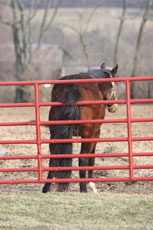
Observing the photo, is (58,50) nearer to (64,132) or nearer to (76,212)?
(64,132)

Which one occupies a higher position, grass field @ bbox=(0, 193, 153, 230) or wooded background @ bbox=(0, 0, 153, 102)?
wooded background @ bbox=(0, 0, 153, 102)

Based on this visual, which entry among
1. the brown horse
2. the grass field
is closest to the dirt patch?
the brown horse

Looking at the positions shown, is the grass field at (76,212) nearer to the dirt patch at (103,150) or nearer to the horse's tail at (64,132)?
the horse's tail at (64,132)

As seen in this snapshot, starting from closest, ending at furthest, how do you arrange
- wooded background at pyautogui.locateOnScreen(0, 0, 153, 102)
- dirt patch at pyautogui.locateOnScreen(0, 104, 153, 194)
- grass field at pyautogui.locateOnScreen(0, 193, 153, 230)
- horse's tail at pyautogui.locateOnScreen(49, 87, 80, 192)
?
grass field at pyautogui.locateOnScreen(0, 193, 153, 230) < horse's tail at pyautogui.locateOnScreen(49, 87, 80, 192) < dirt patch at pyautogui.locateOnScreen(0, 104, 153, 194) < wooded background at pyautogui.locateOnScreen(0, 0, 153, 102)

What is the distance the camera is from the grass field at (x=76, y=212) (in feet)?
15.5

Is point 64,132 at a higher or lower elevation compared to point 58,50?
lower

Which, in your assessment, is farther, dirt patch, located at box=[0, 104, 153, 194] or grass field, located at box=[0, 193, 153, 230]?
dirt patch, located at box=[0, 104, 153, 194]

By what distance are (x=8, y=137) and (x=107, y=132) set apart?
253 centimetres

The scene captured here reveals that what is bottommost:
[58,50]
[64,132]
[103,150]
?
[103,150]

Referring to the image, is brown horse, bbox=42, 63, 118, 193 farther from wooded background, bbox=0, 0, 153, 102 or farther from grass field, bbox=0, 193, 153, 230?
wooded background, bbox=0, 0, 153, 102

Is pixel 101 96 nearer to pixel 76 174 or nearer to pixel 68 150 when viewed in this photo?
pixel 68 150

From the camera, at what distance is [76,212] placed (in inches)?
204

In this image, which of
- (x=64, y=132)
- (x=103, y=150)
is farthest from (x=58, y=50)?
(x=64, y=132)

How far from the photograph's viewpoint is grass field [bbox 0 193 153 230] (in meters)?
4.73
